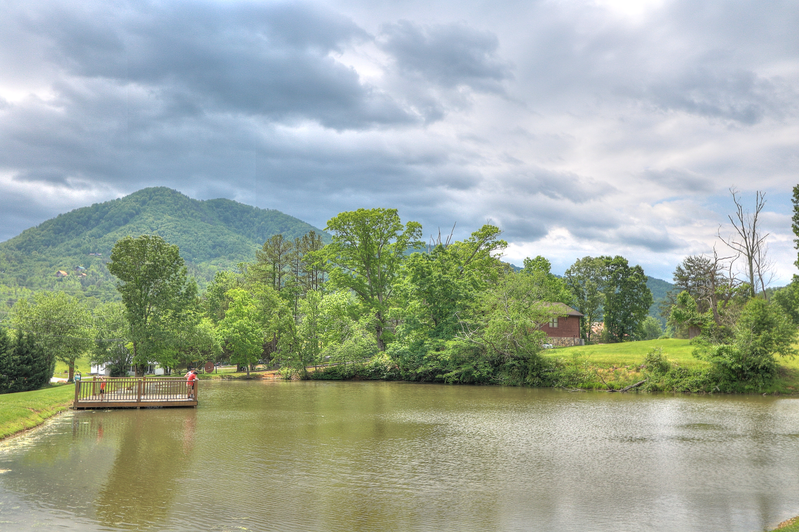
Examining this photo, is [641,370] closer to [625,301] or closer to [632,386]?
[632,386]

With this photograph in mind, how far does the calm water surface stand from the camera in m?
10.2

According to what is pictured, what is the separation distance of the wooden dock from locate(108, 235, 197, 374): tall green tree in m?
13.8

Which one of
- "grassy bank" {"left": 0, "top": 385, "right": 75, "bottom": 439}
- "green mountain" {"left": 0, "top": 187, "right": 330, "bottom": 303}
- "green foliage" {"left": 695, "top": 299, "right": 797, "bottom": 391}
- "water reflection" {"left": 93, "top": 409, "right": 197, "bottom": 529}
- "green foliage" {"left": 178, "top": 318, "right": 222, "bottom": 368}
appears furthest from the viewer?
"green mountain" {"left": 0, "top": 187, "right": 330, "bottom": 303}

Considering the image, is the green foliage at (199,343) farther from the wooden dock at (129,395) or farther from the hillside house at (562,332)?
the hillside house at (562,332)

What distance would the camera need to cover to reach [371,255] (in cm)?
5534

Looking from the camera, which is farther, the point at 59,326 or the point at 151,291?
the point at 59,326

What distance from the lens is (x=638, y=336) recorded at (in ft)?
250

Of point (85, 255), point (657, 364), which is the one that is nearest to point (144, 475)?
point (657, 364)

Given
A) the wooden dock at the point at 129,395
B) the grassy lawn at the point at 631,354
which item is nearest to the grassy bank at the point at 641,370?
the grassy lawn at the point at 631,354

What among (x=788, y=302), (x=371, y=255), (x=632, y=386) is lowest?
(x=632, y=386)

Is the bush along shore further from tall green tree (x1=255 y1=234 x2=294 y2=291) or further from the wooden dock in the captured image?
tall green tree (x1=255 y1=234 x2=294 y2=291)

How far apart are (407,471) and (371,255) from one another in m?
41.9

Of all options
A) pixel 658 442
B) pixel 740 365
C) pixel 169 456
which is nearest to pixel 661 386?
pixel 740 365

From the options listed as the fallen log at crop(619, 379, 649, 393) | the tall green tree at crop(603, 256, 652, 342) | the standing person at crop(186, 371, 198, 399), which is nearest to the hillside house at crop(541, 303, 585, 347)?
the tall green tree at crop(603, 256, 652, 342)
